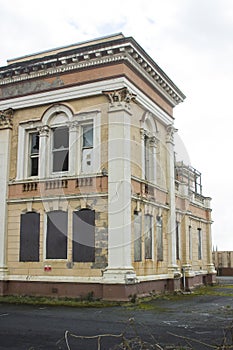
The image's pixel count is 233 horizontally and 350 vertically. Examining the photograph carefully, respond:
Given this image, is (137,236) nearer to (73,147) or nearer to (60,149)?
(73,147)

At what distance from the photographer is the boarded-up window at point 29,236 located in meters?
19.8

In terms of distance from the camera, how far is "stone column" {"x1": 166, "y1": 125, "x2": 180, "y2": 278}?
22688mm

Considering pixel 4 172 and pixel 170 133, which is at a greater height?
pixel 170 133

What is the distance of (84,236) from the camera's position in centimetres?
1875

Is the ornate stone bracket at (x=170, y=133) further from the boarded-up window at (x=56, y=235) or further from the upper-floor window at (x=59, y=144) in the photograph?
the boarded-up window at (x=56, y=235)

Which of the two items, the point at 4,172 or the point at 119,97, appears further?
the point at 4,172

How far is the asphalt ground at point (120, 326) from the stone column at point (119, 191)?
1.54 meters

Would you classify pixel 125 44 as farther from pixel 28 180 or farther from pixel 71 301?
pixel 71 301

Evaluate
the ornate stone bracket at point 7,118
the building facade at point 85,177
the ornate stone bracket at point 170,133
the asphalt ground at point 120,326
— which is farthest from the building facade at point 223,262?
the ornate stone bracket at point 7,118

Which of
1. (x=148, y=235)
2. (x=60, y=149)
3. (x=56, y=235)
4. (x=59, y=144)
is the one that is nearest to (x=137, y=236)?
(x=148, y=235)

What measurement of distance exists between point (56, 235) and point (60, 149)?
390 cm

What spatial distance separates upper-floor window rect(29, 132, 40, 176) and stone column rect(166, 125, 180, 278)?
22.5 feet

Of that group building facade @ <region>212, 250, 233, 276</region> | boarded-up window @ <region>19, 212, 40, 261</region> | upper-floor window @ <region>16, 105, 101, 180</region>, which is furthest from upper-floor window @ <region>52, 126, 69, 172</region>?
building facade @ <region>212, 250, 233, 276</region>

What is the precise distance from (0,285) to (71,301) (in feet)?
12.7
